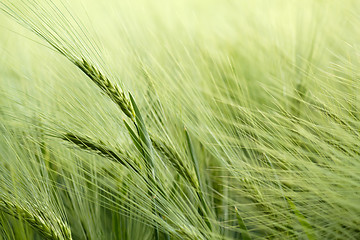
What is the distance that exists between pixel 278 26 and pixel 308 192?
0.49 meters

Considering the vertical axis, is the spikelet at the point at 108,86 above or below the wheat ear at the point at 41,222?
above

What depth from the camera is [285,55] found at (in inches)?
31.5

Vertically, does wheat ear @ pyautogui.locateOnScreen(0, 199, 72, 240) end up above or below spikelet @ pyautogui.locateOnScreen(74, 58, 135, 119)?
below

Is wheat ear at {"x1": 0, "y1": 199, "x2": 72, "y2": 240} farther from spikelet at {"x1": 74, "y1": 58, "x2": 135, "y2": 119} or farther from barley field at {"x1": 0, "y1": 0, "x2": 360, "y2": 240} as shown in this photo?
spikelet at {"x1": 74, "y1": 58, "x2": 135, "y2": 119}

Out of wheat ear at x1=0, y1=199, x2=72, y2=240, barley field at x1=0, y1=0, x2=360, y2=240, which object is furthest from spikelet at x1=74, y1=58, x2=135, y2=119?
wheat ear at x1=0, y1=199, x2=72, y2=240

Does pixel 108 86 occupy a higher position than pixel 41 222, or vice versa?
pixel 108 86

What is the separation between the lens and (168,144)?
1.89 feet

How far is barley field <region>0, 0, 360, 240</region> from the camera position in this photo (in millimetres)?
512

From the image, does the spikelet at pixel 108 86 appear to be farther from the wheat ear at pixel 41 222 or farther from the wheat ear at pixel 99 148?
the wheat ear at pixel 41 222

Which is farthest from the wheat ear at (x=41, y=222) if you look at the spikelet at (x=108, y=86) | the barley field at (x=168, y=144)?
the spikelet at (x=108, y=86)

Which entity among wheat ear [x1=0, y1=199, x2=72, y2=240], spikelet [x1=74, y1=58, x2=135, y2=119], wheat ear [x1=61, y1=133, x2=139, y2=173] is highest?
spikelet [x1=74, y1=58, x2=135, y2=119]

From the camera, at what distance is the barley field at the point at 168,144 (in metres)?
0.51

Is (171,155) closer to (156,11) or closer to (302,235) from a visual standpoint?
(302,235)

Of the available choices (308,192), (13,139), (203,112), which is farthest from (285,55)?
(13,139)
